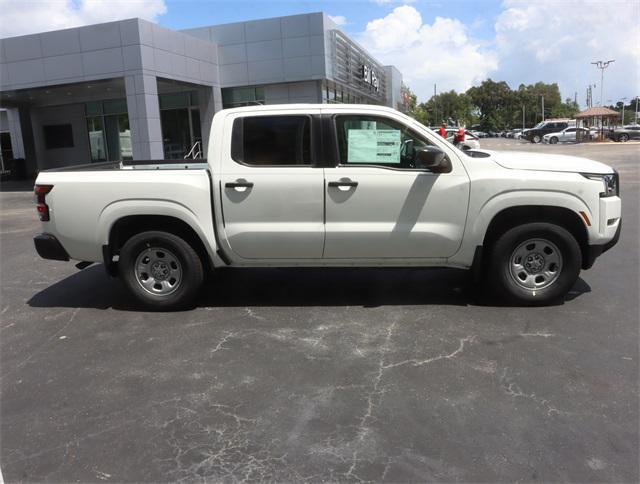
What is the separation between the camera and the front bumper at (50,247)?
5.53 meters

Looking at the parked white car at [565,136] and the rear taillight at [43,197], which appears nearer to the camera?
the rear taillight at [43,197]

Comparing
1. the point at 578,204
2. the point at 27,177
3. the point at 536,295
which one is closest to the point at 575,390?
the point at 536,295

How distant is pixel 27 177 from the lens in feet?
85.8

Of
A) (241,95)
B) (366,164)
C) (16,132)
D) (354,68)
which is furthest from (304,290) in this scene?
(16,132)

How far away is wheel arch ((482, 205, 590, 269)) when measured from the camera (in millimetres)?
5111

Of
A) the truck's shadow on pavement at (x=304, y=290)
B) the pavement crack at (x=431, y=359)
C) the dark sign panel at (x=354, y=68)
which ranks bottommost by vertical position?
the pavement crack at (x=431, y=359)

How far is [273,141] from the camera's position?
523cm

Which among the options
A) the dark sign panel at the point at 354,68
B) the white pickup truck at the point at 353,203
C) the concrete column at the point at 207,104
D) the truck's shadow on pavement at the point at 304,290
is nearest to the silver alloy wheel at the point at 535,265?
the white pickup truck at the point at 353,203

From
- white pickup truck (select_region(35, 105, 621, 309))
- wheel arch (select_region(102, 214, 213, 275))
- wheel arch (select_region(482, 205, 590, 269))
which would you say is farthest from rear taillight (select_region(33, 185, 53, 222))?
wheel arch (select_region(482, 205, 590, 269))

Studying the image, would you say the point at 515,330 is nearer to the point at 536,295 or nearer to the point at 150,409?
the point at 536,295

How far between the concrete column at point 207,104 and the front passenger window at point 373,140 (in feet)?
57.9

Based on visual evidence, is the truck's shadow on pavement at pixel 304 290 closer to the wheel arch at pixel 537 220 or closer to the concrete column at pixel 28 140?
the wheel arch at pixel 537 220

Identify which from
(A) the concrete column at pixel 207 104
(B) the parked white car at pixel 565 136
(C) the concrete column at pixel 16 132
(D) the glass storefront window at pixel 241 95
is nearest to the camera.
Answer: (A) the concrete column at pixel 207 104

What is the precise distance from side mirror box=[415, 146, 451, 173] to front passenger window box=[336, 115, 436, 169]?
0.19 metres
